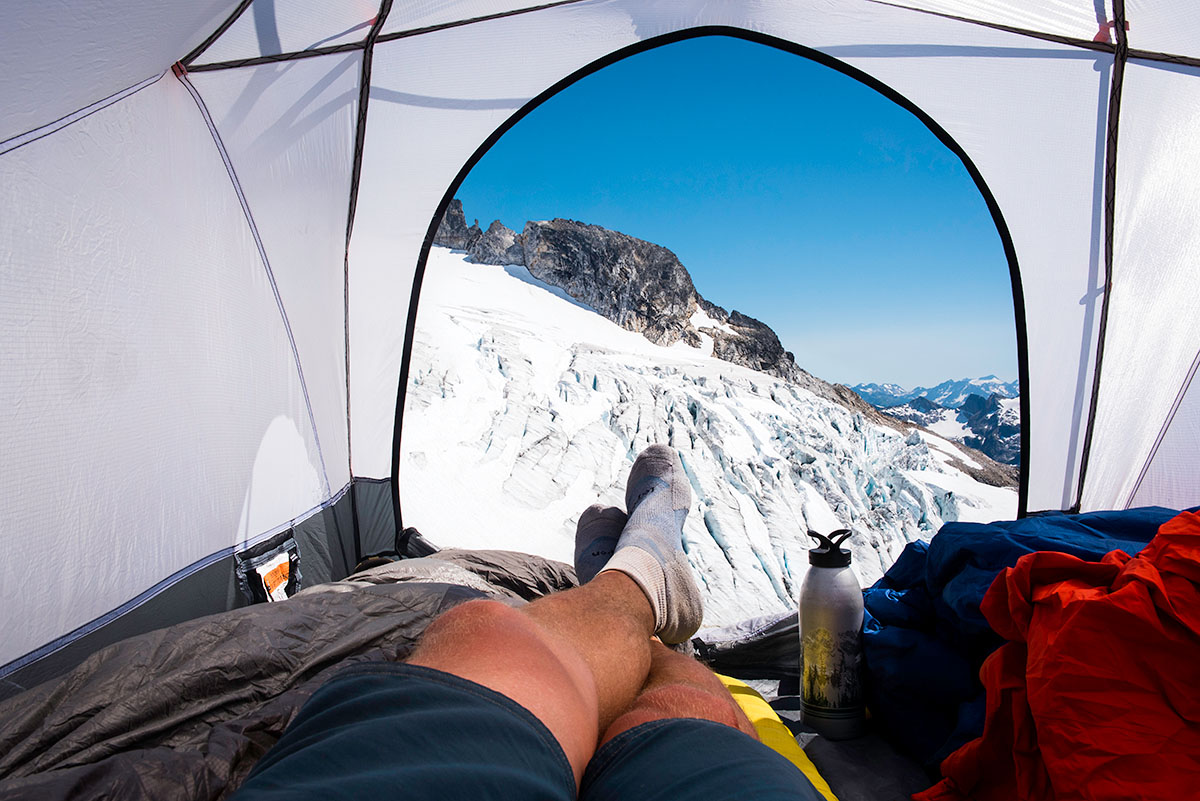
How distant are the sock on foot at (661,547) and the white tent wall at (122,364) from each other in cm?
98

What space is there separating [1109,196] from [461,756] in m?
2.44

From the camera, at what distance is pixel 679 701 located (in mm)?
684

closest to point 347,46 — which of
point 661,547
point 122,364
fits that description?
point 122,364

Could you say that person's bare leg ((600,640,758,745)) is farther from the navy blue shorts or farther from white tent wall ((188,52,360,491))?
white tent wall ((188,52,360,491))

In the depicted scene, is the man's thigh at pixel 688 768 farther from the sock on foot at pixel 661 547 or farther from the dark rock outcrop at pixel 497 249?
the dark rock outcrop at pixel 497 249

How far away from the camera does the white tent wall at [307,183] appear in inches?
59.9

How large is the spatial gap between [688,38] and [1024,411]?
1.80 m

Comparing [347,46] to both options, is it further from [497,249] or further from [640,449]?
[497,249]

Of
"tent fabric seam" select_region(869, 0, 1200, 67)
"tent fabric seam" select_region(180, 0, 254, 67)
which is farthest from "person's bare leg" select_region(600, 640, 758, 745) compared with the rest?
"tent fabric seam" select_region(869, 0, 1200, 67)

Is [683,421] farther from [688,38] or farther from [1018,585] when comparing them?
[1018,585]

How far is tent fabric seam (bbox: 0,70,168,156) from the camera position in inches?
37.0

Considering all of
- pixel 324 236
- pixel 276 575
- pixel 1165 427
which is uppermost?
pixel 324 236

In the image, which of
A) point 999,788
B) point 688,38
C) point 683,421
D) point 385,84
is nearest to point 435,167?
point 385,84

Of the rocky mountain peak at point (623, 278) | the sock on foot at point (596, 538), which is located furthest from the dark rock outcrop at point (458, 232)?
the sock on foot at point (596, 538)
